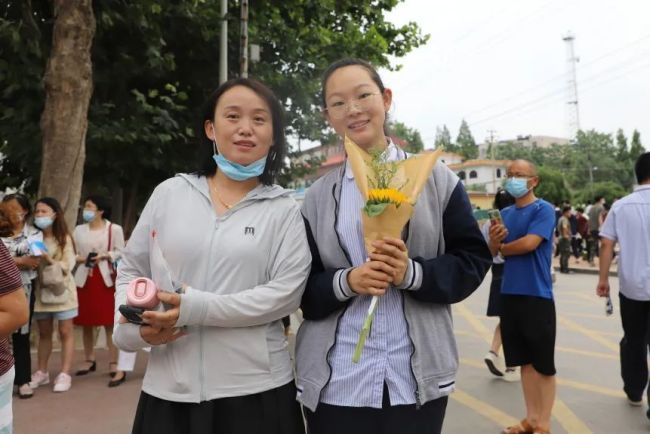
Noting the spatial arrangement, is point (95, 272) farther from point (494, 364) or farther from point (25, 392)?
point (494, 364)

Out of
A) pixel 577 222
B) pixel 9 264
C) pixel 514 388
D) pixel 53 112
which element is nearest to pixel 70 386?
pixel 53 112

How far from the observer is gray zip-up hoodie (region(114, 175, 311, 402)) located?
74.4 inches

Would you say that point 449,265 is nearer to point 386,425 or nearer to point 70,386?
point 386,425

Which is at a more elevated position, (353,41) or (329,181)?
(353,41)

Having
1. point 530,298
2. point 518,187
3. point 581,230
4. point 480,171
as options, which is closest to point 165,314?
point 530,298

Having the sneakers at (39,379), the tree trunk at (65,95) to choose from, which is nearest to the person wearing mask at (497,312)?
the sneakers at (39,379)

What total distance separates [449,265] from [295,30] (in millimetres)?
9204

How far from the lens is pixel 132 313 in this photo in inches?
69.4

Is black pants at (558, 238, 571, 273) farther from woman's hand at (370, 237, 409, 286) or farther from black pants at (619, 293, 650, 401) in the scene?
woman's hand at (370, 237, 409, 286)

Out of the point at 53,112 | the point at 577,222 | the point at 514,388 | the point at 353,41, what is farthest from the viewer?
the point at 577,222

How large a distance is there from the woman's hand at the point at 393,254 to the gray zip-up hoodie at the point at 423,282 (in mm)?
72

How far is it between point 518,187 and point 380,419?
2.65 m

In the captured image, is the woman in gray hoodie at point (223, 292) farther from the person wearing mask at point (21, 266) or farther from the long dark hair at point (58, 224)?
the long dark hair at point (58, 224)

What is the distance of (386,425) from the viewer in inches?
74.0
